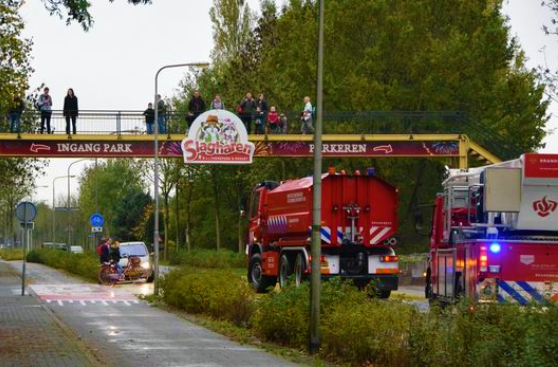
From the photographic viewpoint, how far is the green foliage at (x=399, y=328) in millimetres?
11791

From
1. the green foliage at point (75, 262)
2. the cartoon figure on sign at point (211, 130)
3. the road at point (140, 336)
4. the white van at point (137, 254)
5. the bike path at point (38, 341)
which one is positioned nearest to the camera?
the bike path at point (38, 341)

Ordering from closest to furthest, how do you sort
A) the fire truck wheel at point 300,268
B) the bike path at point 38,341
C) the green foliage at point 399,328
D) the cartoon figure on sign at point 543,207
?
the green foliage at point 399,328
the bike path at point 38,341
the cartoon figure on sign at point 543,207
the fire truck wheel at point 300,268

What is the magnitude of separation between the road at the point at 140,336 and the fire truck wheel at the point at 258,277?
12.6ft

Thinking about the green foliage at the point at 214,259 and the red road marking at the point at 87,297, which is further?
the green foliage at the point at 214,259

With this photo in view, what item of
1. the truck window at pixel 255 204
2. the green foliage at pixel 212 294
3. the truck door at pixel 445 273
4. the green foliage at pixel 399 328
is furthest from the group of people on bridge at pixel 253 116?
the green foliage at pixel 399 328

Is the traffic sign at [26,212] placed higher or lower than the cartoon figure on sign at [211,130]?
lower

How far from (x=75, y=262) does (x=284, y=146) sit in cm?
1350

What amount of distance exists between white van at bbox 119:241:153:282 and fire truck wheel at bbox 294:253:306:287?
16326 millimetres

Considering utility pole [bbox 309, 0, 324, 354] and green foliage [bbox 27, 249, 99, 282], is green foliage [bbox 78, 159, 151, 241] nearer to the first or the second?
green foliage [bbox 27, 249, 99, 282]

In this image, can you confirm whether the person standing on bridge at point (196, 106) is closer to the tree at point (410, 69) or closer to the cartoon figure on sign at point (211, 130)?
the cartoon figure on sign at point (211, 130)

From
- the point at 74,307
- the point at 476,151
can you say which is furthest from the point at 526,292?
the point at 476,151

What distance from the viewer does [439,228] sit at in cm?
2611

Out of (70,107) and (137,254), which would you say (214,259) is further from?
(70,107)

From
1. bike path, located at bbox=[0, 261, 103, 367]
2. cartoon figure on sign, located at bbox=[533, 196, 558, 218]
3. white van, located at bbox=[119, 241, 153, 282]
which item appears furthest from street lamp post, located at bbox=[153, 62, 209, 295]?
cartoon figure on sign, located at bbox=[533, 196, 558, 218]
